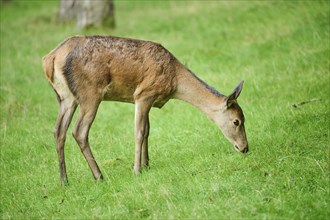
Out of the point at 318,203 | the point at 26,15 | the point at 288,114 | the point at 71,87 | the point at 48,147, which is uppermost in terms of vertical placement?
the point at 71,87

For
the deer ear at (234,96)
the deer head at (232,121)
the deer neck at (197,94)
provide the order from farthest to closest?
the deer neck at (197,94) → the deer head at (232,121) → the deer ear at (234,96)

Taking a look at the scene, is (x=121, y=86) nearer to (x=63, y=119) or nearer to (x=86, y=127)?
(x=86, y=127)

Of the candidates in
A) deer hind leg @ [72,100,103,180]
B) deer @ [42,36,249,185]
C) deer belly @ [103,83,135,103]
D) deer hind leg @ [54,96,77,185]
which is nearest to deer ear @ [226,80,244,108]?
deer @ [42,36,249,185]

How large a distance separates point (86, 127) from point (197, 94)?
4.65ft

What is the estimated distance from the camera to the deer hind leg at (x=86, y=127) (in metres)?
5.95

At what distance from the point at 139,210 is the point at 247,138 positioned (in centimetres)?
230

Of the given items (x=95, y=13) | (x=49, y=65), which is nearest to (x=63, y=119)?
(x=49, y=65)

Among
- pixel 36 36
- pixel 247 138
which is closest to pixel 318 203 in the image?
pixel 247 138

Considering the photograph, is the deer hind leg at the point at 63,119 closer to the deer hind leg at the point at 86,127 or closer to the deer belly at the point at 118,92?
the deer hind leg at the point at 86,127

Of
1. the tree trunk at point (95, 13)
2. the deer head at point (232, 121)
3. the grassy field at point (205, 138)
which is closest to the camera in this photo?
the grassy field at point (205, 138)

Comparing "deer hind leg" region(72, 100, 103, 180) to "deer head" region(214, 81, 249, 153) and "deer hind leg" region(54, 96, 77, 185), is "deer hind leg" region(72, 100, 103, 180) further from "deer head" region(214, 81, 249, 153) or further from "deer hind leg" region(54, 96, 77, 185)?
"deer head" region(214, 81, 249, 153)

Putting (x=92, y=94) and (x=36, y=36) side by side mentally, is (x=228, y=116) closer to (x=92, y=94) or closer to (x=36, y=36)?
(x=92, y=94)

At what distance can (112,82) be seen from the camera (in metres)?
6.07

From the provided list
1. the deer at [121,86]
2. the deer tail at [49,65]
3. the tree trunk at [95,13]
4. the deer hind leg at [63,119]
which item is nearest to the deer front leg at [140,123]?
the deer at [121,86]
